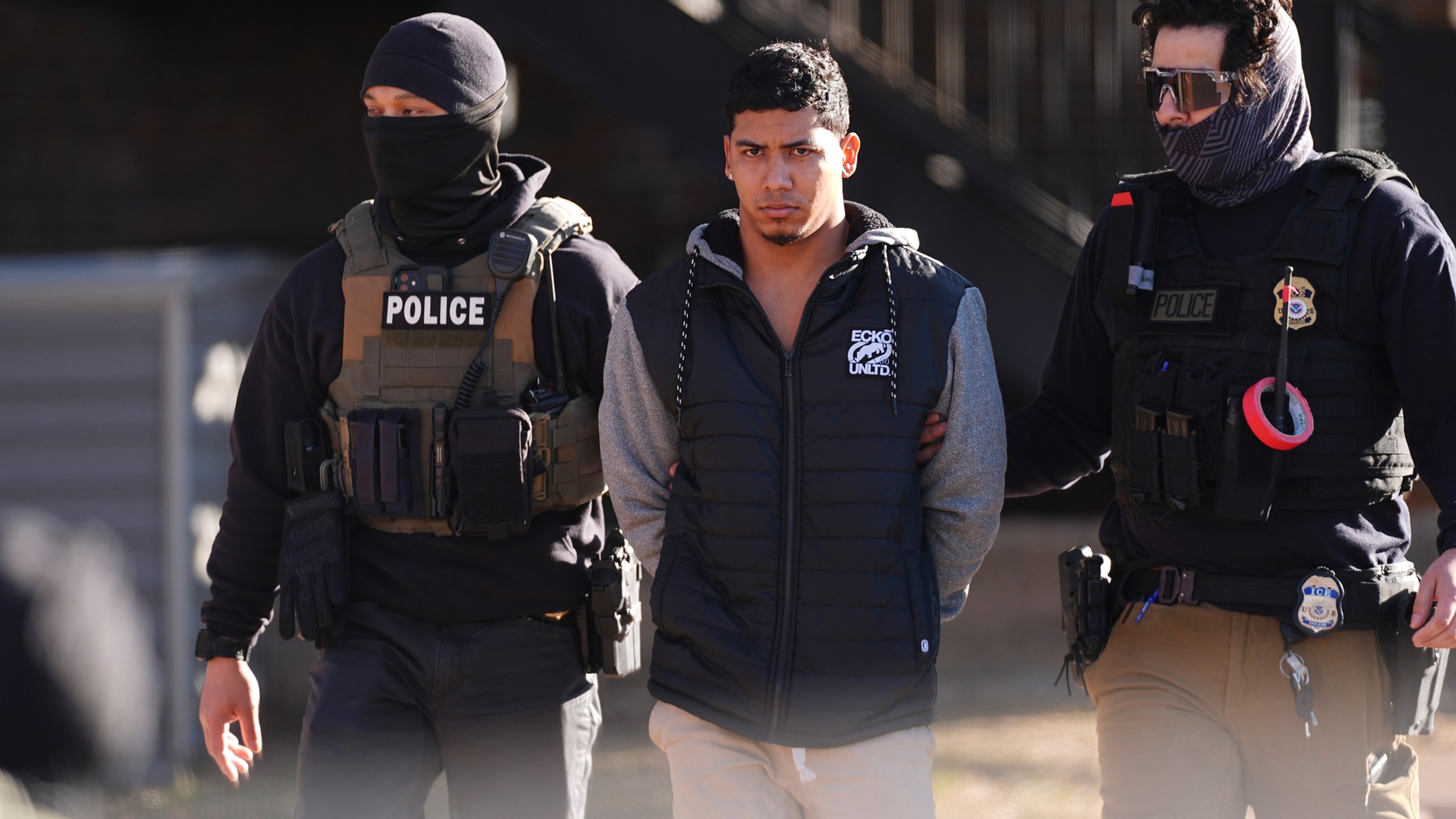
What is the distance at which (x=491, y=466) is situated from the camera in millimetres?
2832

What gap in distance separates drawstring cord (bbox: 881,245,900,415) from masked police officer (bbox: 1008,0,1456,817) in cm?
54

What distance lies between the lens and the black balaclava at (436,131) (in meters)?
2.95

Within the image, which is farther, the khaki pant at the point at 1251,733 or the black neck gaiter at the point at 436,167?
the black neck gaiter at the point at 436,167

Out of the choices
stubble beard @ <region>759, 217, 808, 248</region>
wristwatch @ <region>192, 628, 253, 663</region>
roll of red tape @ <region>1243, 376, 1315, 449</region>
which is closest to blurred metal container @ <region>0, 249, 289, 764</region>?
wristwatch @ <region>192, 628, 253, 663</region>

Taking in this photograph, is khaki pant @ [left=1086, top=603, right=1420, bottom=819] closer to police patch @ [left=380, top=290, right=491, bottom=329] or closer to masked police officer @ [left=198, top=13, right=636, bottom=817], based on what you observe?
masked police officer @ [left=198, top=13, right=636, bottom=817]

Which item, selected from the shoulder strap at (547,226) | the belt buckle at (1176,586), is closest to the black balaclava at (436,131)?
the shoulder strap at (547,226)

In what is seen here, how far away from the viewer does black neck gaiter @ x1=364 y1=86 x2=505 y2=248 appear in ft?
9.68

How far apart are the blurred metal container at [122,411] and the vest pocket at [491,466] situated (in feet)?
10.7

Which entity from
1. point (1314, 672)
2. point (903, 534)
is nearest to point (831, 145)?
point (903, 534)

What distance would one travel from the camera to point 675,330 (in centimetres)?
270

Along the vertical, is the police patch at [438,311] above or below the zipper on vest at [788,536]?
above

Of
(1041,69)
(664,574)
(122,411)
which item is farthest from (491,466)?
(1041,69)

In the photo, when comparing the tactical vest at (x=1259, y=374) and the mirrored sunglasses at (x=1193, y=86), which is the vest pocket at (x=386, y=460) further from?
the mirrored sunglasses at (x=1193, y=86)

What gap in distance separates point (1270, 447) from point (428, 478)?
64.6 inches
